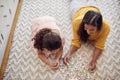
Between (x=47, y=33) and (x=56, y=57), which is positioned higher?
(x=47, y=33)

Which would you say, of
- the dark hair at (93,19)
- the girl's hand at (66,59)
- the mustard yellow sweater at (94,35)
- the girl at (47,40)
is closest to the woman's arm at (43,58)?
the girl at (47,40)

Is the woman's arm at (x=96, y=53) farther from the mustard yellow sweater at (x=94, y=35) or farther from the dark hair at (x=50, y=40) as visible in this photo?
the dark hair at (x=50, y=40)

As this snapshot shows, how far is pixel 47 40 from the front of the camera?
1.28 meters

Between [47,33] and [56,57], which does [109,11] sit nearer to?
[56,57]

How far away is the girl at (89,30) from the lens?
1.35 meters

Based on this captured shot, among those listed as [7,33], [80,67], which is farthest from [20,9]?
[80,67]

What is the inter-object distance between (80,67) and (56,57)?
0.19 meters

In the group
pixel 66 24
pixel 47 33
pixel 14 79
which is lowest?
pixel 14 79

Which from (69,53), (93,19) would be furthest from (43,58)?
(93,19)

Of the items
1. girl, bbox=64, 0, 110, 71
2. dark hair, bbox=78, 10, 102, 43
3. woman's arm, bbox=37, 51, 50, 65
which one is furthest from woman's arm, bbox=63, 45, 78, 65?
dark hair, bbox=78, 10, 102, 43

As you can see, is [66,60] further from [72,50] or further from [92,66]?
[92,66]

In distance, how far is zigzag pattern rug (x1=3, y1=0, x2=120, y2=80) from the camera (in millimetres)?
1506

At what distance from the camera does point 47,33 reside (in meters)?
1.33

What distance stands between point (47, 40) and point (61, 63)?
355 mm
